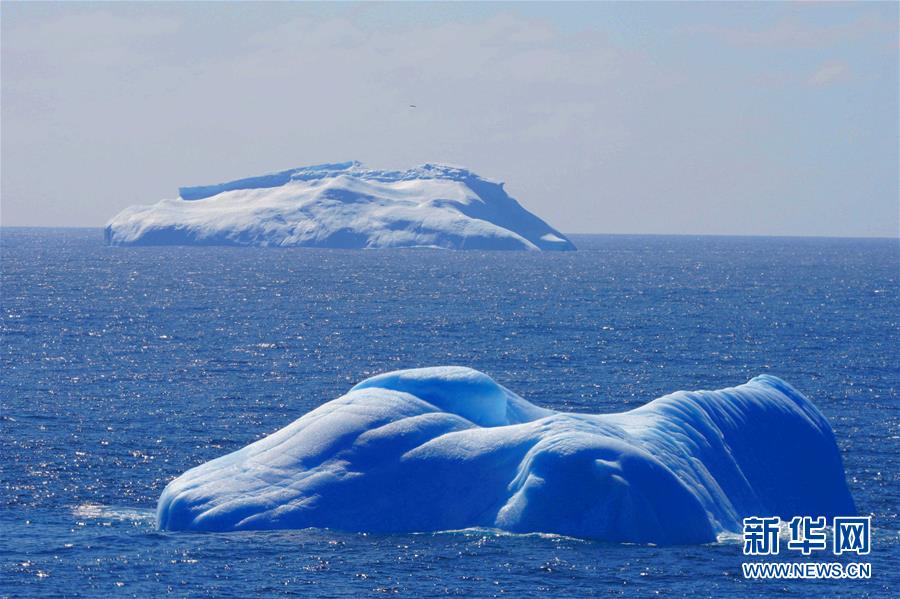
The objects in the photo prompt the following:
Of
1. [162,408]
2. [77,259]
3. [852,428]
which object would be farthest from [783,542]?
[77,259]

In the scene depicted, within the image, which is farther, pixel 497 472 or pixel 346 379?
pixel 346 379

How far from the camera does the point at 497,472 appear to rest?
34844mm

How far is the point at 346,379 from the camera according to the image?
65.6 metres

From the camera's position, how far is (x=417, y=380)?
37.9 meters

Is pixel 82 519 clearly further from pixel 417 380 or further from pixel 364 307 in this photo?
pixel 364 307

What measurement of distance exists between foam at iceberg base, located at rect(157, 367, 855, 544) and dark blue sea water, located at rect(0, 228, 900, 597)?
74 centimetres

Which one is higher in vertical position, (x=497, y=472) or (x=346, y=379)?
(x=497, y=472)

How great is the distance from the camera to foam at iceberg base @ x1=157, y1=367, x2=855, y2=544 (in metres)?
33.9

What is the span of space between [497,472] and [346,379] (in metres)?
31.5

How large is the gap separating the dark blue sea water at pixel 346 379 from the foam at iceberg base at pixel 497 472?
2.42 feet

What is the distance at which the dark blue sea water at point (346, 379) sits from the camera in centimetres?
3164

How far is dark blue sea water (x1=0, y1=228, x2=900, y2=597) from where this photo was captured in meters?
31.6

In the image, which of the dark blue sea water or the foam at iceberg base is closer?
the dark blue sea water

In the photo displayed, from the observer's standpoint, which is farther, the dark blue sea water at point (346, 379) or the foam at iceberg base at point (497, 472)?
the foam at iceberg base at point (497, 472)
